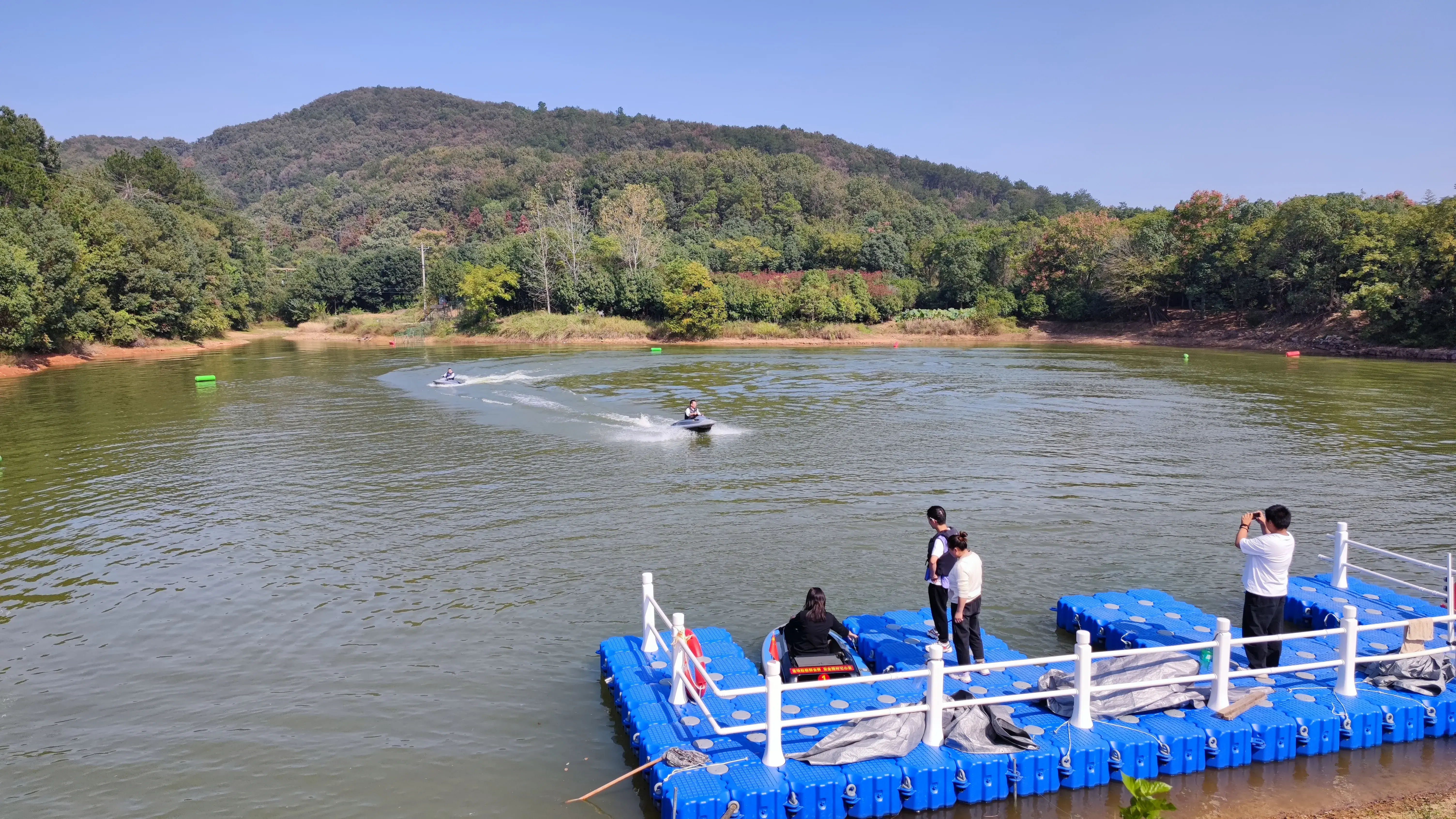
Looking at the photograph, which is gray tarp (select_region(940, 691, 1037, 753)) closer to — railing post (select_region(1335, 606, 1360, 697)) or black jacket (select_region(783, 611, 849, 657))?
black jacket (select_region(783, 611, 849, 657))

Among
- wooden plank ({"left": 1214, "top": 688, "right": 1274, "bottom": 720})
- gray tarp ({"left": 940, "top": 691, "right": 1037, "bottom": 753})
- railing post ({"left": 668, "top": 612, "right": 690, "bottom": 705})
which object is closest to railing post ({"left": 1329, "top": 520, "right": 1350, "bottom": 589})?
wooden plank ({"left": 1214, "top": 688, "right": 1274, "bottom": 720})

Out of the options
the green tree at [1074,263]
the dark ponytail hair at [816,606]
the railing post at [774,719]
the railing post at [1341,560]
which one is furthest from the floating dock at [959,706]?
the green tree at [1074,263]

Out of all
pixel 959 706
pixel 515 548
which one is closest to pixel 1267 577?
pixel 959 706

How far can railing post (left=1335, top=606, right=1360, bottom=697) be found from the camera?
34.9 ft

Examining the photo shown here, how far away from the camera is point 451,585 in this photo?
1698cm

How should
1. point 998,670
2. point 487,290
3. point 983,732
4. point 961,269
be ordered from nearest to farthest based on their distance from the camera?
1. point 983,732
2. point 998,670
3. point 487,290
4. point 961,269

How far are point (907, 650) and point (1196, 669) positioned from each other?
3.64m

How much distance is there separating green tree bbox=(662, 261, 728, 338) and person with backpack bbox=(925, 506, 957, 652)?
76476 millimetres

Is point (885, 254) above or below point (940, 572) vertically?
above

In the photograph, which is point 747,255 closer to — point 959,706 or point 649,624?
point 649,624

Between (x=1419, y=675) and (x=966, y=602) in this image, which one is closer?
(x=1419, y=675)

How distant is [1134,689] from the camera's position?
10.7 meters

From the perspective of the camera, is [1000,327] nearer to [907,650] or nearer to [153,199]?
[907,650]

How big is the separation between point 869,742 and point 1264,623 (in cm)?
563
